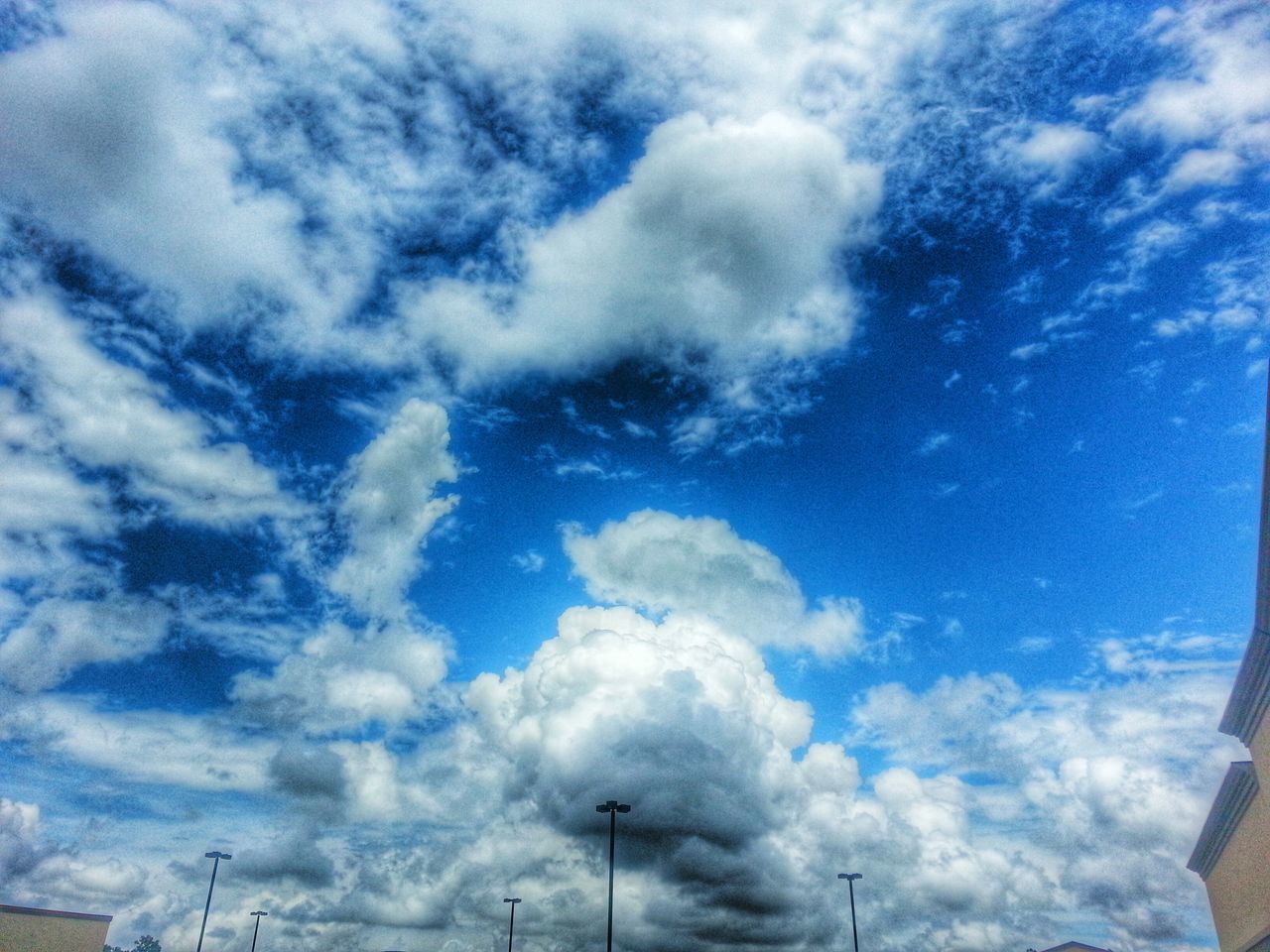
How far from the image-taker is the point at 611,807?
1551 inches

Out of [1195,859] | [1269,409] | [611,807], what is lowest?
[1195,859]

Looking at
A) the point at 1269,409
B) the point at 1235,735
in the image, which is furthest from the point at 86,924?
the point at 1269,409

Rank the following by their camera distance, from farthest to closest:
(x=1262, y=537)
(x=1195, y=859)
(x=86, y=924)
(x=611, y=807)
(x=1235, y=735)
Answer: (x=86, y=924), (x=611, y=807), (x=1195, y=859), (x=1235, y=735), (x=1262, y=537)

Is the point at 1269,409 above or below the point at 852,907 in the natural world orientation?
above

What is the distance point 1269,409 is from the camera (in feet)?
64.2

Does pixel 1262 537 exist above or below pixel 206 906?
above

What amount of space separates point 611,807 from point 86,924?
1392 inches

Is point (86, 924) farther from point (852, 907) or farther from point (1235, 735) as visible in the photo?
point (1235, 735)

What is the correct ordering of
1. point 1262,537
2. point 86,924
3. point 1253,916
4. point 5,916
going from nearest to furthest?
point 1262,537 < point 1253,916 < point 5,916 < point 86,924

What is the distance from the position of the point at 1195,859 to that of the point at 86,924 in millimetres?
62417

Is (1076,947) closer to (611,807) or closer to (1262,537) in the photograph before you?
(611,807)

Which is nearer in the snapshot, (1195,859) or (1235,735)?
(1235,735)

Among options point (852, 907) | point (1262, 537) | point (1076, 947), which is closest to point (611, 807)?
point (852, 907)

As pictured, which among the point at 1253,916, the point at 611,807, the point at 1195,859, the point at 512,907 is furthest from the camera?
the point at 512,907
